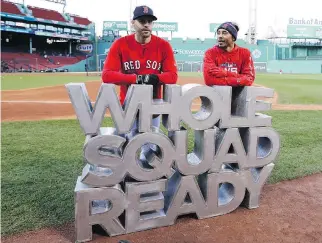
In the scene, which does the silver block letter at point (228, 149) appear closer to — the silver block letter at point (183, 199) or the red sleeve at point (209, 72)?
the silver block letter at point (183, 199)

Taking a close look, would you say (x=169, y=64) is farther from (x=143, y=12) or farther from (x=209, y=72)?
(x=143, y=12)

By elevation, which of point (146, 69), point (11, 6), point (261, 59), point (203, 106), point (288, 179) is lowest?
point (288, 179)

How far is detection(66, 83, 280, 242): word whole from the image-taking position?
292 centimetres

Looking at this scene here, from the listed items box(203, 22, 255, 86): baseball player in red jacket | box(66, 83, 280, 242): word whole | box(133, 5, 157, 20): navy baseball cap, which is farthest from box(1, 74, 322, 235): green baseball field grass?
box(133, 5, 157, 20): navy baseball cap

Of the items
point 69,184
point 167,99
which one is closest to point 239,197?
point 167,99

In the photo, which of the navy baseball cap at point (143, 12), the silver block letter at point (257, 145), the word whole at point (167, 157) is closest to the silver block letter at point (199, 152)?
the word whole at point (167, 157)

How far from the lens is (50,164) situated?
194 inches

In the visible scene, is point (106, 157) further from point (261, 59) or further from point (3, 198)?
point (261, 59)

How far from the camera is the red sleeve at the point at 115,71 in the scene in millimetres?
3162

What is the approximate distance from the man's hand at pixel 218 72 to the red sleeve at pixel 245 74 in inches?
2.0

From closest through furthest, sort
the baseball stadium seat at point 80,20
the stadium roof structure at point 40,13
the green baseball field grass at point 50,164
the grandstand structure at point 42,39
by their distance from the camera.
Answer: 1. the green baseball field grass at point 50,164
2. the grandstand structure at point 42,39
3. the stadium roof structure at point 40,13
4. the baseball stadium seat at point 80,20

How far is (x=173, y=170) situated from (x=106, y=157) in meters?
0.79

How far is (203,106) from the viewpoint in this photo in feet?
11.2

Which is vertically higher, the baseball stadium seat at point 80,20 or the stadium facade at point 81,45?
the baseball stadium seat at point 80,20
